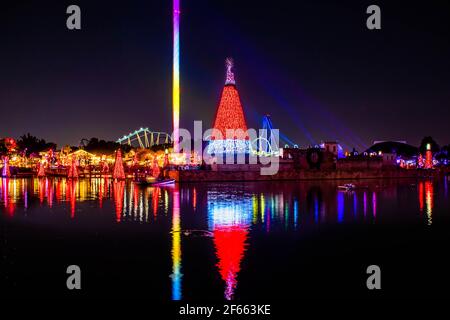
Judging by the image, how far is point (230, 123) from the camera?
82.8 meters

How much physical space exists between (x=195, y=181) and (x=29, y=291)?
43.9m

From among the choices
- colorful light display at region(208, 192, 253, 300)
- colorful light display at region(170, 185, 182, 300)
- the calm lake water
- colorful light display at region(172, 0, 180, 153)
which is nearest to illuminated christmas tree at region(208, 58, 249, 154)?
colorful light display at region(172, 0, 180, 153)

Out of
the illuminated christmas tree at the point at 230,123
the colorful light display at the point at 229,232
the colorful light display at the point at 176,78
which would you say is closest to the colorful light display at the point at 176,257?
the colorful light display at the point at 229,232

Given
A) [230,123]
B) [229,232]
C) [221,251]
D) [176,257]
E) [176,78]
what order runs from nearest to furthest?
[176,257], [221,251], [229,232], [176,78], [230,123]

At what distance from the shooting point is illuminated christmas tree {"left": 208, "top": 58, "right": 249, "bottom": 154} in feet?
262

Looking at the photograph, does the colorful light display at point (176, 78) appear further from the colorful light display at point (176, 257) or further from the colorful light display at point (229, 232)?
the colorful light display at point (176, 257)

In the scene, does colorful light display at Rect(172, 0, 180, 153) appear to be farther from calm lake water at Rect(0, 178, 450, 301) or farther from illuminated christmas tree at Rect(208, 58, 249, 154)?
calm lake water at Rect(0, 178, 450, 301)

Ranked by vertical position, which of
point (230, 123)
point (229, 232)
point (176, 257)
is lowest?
point (176, 257)

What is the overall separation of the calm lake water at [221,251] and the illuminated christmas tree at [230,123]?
5385cm

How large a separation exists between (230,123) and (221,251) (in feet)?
227

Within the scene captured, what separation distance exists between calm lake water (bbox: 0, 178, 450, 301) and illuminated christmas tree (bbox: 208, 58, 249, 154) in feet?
177

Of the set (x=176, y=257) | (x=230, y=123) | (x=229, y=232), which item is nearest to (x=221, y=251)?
(x=176, y=257)

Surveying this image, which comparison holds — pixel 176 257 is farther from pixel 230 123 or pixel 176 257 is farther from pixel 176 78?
pixel 230 123
